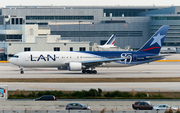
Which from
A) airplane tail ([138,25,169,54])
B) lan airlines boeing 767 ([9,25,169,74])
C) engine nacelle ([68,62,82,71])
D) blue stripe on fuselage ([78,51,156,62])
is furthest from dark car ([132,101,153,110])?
airplane tail ([138,25,169,54])

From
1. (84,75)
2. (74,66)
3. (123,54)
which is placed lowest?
(84,75)

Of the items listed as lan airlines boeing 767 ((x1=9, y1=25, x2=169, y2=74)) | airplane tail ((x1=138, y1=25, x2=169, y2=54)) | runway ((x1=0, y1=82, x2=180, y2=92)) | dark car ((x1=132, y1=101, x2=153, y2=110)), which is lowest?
dark car ((x1=132, y1=101, x2=153, y2=110))

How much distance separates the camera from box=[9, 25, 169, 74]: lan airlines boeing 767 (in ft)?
193

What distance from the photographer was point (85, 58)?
60.8m

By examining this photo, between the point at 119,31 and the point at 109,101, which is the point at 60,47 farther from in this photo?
the point at 119,31

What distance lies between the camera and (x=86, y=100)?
101ft

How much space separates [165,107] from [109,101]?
550 centimetres

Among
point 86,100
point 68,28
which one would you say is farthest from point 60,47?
point 68,28

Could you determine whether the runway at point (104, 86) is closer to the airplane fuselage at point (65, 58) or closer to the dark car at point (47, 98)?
the dark car at point (47, 98)

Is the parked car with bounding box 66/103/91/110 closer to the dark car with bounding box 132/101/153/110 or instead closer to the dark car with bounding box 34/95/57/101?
the dark car with bounding box 34/95/57/101

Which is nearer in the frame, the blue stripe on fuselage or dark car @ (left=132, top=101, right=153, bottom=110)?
dark car @ (left=132, top=101, right=153, bottom=110)

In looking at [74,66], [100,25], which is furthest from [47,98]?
[100,25]

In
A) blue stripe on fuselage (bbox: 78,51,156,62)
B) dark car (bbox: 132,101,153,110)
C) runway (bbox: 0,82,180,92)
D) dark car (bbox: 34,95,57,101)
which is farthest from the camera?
blue stripe on fuselage (bbox: 78,51,156,62)

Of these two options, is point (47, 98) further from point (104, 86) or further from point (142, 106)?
point (104, 86)
